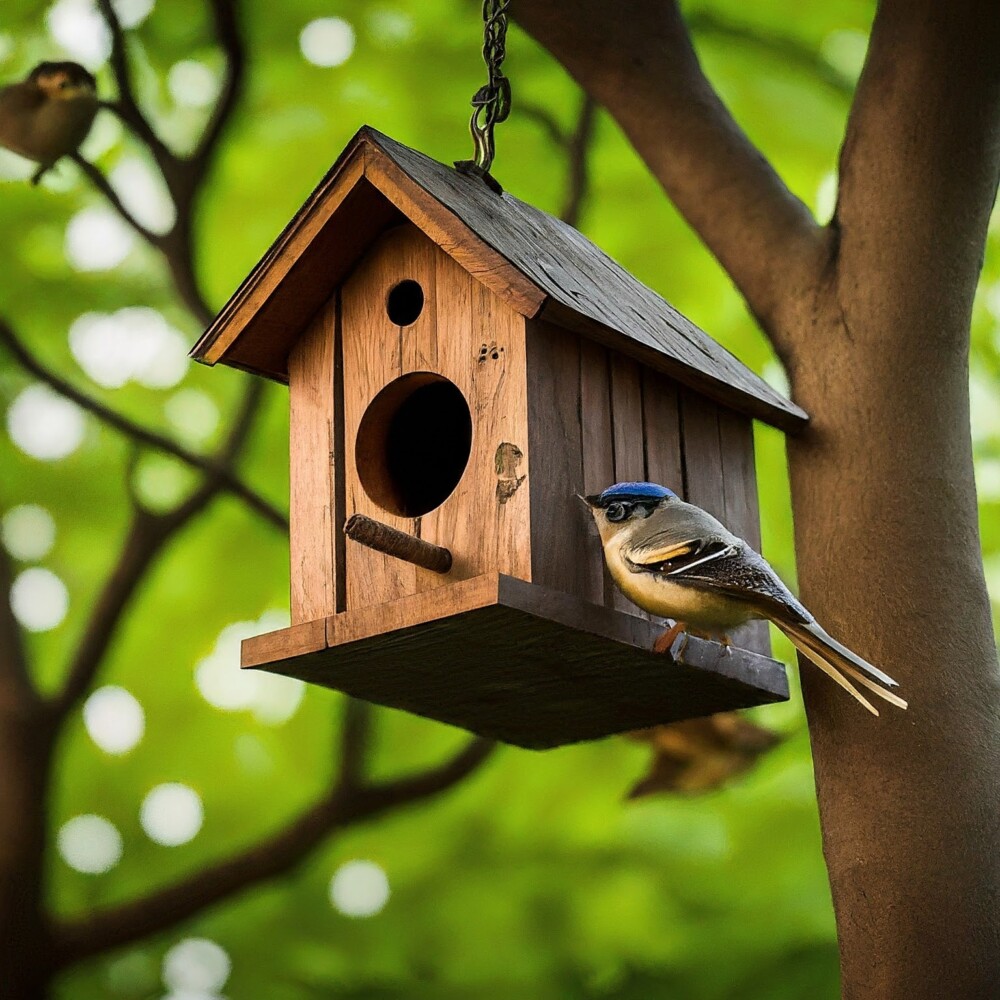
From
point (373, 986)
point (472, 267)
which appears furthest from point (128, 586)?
point (472, 267)

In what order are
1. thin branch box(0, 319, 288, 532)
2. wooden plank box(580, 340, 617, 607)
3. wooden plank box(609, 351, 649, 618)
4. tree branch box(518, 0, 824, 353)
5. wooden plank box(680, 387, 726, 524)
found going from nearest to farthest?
wooden plank box(580, 340, 617, 607) → wooden plank box(609, 351, 649, 618) → wooden plank box(680, 387, 726, 524) → tree branch box(518, 0, 824, 353) → thin branch box(0, 319, 288, 532)

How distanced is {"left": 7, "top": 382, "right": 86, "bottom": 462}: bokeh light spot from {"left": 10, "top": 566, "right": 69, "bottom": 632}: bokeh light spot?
0.44 meters

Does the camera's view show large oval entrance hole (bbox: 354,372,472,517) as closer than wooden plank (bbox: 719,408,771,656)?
Yes

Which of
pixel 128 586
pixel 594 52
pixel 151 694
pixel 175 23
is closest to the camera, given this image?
pixel 594 52

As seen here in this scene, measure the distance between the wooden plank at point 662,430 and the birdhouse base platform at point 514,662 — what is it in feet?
1.20

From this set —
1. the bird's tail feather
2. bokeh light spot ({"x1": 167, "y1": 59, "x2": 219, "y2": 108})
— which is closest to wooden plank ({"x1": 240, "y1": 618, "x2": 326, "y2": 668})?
the bird's tail feather

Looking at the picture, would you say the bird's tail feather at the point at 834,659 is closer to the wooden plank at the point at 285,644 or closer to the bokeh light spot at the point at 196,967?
the wooden plank at the point at 285,644

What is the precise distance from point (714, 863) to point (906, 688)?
300 cm

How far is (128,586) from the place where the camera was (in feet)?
17.4

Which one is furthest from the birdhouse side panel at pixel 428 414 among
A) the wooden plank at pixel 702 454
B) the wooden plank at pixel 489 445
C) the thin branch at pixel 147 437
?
the thin branch at pixel 147 437

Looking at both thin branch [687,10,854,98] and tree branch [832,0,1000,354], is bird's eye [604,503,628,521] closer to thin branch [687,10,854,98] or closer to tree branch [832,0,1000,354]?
tree branch [832,0,1000,354]

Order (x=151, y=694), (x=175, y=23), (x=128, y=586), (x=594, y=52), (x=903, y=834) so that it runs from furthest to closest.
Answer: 1. (x=175, y=23)
2. (x=151, y=694)
3. (x=128, y=586)
4. (x=594, y=52)
5. (x=903, y=834)

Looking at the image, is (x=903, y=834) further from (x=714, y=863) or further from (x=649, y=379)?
(x=714, y=863)

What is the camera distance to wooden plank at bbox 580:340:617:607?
105 inches
